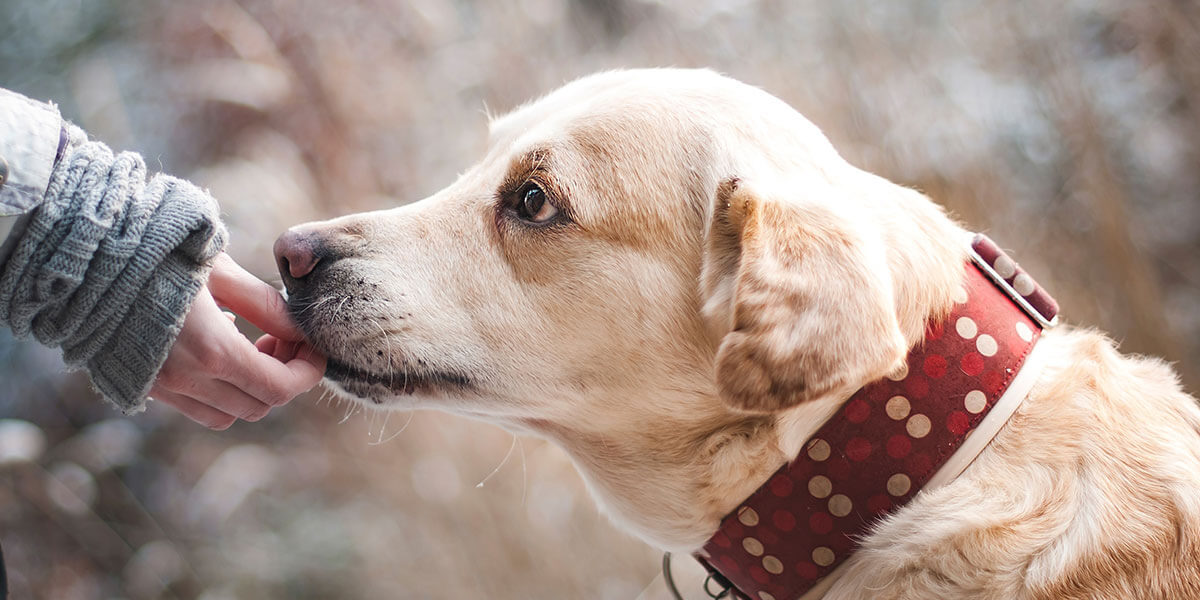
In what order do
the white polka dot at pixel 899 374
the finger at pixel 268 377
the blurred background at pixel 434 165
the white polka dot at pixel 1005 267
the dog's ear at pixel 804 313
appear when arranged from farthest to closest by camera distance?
the blurred background at pixel 434 165, the white polka dot at pixel 1005 267, the finger at pixel 268 377, the white polka dot at pixel 899 374, the dog's ear at pixel 804 313

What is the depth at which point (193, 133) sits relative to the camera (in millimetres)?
Result: 3535

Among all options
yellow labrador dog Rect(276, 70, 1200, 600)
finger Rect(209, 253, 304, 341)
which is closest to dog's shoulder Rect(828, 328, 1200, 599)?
yellow labrador dog Rect(276, 70, 1200, 600)

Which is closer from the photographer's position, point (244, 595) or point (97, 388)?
point (97, 388)

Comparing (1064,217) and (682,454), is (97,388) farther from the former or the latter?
(1064,217)

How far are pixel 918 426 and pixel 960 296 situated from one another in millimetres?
281

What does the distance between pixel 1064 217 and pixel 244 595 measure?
12.7 feet

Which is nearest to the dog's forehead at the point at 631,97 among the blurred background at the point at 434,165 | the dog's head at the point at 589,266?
the dog's head at the point at 589,266

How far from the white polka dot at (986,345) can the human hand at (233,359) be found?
4.18 ft

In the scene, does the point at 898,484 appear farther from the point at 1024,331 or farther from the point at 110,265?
the point at 110,265

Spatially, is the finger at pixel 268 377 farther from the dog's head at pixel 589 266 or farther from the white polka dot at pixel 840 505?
the white polka dot at pixel 840 505

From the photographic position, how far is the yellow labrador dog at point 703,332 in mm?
1438

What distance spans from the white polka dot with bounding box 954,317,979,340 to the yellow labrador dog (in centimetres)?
4

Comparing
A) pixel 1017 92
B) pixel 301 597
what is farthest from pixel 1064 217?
pixel 301 597

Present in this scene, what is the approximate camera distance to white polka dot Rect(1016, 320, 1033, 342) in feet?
5.12
